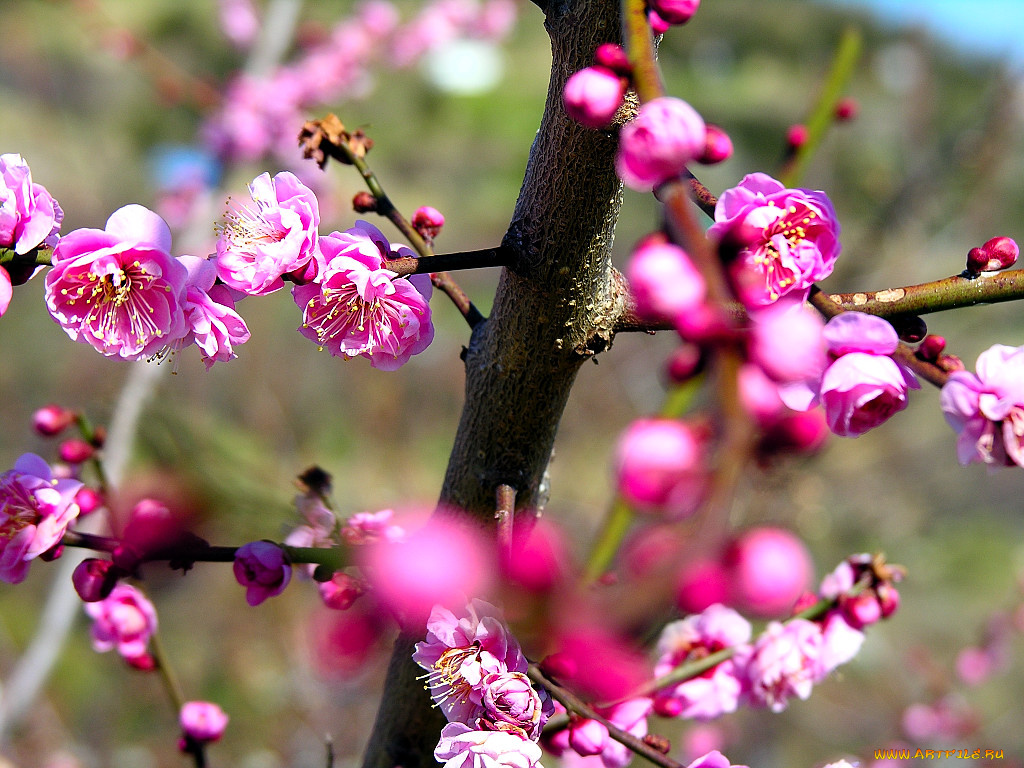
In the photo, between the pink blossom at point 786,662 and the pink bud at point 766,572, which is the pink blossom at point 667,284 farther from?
the pink blossom at point 786,662

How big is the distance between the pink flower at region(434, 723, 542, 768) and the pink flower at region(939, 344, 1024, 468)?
35 centimetres

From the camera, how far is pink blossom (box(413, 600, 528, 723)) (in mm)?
471

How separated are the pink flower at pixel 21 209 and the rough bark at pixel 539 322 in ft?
1.07

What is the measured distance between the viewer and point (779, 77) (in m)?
8.77

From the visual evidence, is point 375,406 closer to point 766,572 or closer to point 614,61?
point 614,61

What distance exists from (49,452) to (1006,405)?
13.4 ft

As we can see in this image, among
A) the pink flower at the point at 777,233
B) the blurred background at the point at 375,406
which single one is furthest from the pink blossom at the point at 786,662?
the pink flower at the point at 777,233

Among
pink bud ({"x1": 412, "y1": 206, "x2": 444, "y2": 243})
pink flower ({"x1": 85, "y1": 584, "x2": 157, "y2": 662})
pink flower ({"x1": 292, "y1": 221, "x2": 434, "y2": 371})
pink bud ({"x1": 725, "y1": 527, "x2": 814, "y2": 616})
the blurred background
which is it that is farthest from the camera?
the blurred background

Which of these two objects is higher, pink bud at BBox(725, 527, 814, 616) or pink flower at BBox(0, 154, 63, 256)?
pink flower at BBox(0, 154, 63, 256)

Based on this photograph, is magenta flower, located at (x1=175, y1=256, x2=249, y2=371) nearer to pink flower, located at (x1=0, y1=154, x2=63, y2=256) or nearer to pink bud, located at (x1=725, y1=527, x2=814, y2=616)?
pink flower, located at (x1=0, y1=154, x2=63, y2=256)

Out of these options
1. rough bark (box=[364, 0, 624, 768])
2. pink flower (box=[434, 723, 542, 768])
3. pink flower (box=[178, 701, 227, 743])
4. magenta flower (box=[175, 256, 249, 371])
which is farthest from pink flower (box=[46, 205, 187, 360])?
pink flower (box=[178, 701, 227, 743])

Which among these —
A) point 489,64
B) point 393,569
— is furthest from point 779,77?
point 393,569

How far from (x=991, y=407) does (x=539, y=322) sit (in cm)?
31

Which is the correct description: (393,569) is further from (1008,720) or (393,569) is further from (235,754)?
(1008,720)
